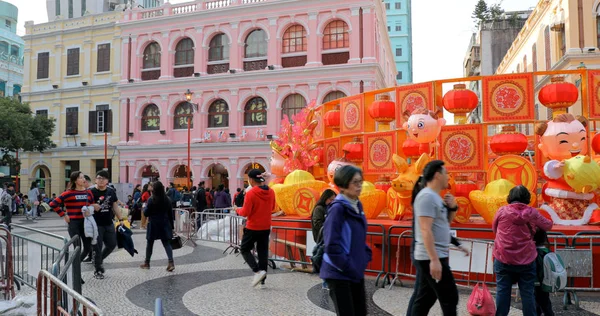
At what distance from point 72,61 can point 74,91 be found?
209 centimetres

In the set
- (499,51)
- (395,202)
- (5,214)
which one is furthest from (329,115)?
(499,51)

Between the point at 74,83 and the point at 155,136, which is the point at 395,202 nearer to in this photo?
the point at 155,136

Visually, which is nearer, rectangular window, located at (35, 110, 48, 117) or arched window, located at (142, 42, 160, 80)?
arched window, located at (142, 42, 160, 80)

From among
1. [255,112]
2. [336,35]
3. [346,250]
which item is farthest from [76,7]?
[346,250]

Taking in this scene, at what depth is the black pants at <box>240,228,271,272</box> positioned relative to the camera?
7.83 meters

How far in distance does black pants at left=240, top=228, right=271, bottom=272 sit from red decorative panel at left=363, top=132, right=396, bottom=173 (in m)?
3.62

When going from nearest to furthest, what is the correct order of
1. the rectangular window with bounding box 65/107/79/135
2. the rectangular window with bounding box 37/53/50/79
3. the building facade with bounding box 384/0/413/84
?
the rectangular window with bounding box 65/107/79/135, the rectangular window with bounding box 37/53/50/79, the building facade with bounding box 384/0/413/84

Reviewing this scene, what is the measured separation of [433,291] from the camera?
4625mm

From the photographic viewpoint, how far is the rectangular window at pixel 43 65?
116 ft

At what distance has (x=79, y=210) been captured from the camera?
8297 millimetres

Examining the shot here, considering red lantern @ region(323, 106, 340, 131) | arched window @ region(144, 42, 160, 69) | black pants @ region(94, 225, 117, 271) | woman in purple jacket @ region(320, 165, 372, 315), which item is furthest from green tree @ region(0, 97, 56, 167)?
woman in purple jacket @ region(320, 165, 372, 315)

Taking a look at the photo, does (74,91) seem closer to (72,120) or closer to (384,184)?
(72,120)

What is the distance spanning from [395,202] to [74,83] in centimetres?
3063

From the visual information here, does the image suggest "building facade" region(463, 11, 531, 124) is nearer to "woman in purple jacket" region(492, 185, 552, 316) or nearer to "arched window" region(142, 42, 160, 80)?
"arched window" region(142, 42, 160, 80)
